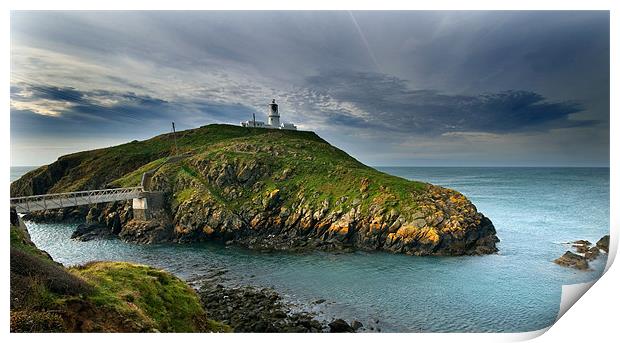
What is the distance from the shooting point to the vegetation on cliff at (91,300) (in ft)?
24.3

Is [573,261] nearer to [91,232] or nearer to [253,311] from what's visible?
[253,311]

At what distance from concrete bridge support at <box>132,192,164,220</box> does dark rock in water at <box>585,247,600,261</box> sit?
30.1 m

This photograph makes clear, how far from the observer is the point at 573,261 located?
58.9 ft

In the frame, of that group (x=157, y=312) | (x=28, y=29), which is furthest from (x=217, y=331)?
(x=28, y=29)

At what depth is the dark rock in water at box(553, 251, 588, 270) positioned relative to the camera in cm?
1747

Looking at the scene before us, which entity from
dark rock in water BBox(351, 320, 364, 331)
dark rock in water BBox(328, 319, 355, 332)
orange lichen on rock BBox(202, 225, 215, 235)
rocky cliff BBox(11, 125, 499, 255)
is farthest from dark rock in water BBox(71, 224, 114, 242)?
dark rock in water BBox(351, 320, 364, 331)

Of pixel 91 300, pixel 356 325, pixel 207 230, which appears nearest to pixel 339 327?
pixel 356 325

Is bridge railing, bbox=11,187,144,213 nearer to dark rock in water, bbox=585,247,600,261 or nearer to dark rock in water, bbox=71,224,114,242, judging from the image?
dark rock in water, bbox=71,224,114,242

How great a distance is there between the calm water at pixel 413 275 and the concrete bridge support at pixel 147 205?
315 cm

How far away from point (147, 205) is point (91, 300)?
71.7 feet

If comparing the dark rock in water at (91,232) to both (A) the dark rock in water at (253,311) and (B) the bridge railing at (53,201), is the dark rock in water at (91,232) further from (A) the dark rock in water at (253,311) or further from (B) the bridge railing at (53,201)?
(A) the dark rock in water at (253,311)

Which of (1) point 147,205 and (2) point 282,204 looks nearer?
(1) point 147,205

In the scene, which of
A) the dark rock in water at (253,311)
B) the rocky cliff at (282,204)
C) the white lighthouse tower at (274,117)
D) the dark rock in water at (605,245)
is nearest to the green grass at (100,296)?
the dark rock in water at (253,311)
